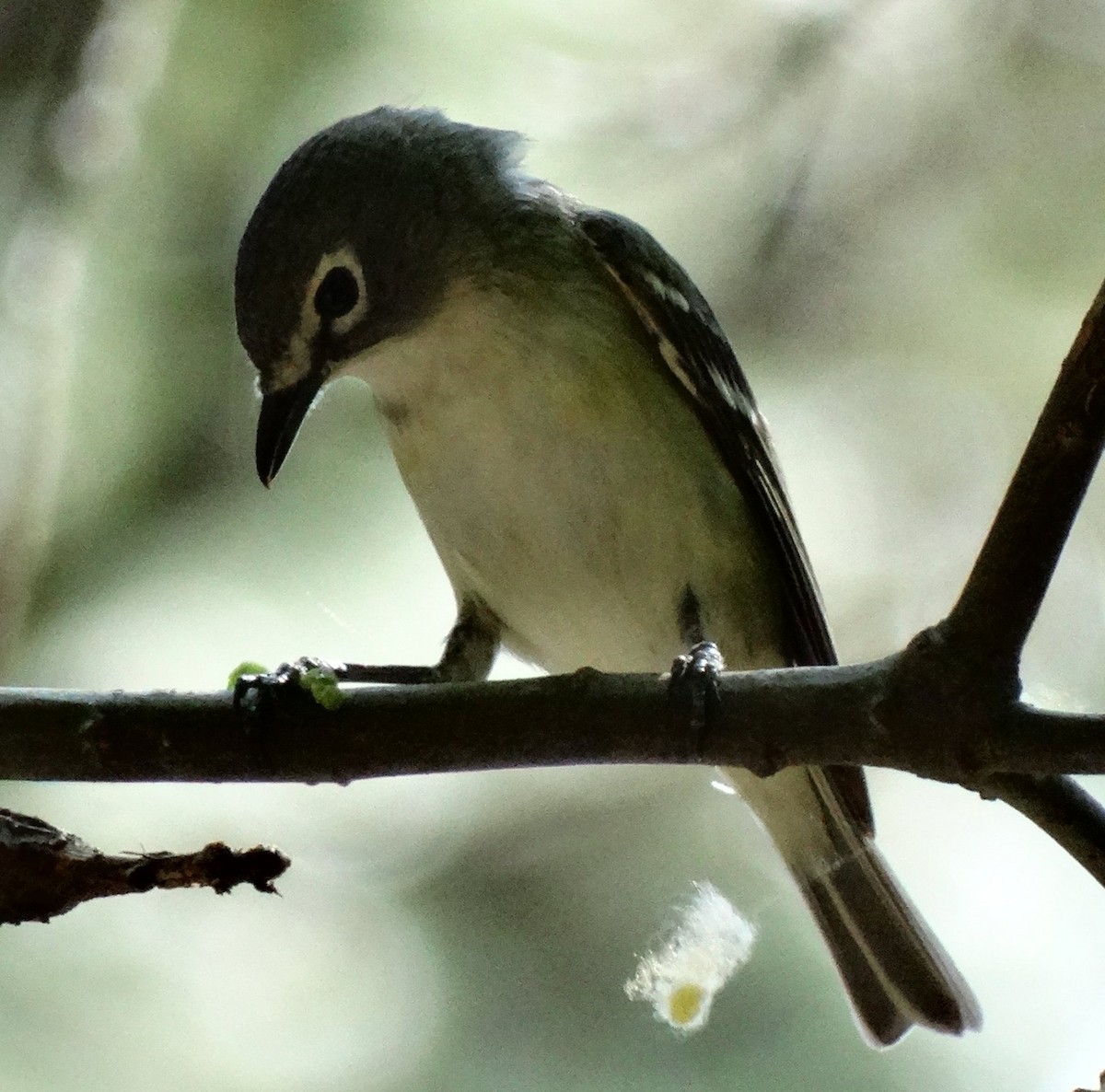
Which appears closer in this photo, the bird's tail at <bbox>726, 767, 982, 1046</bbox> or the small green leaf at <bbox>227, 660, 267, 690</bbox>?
the small green leaf at <bbox>227, 660, 267, 690</bbox>

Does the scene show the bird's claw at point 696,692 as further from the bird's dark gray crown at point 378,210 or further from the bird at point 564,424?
the bird's dark gray crown at point 378,210

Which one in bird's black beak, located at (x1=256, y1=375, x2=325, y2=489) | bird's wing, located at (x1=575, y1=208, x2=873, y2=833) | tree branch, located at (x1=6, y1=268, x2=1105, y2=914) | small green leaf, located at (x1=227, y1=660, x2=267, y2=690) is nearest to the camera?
tree branch, located at (x1=6, y1=268, x2=1105, y2=914)

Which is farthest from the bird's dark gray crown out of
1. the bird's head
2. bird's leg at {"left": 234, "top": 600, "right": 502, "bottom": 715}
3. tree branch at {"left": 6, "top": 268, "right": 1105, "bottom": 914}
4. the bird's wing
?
tree branch at {"left": 6, "top": 268, "right": 1105, "bottom": 914}

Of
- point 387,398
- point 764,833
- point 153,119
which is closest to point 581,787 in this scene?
point 764,833

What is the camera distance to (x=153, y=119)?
1.38m

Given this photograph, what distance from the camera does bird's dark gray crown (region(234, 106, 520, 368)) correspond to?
1208mm

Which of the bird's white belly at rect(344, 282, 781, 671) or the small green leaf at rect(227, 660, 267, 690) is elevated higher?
the bird's white belly at rect(344, 282, 781, 671)

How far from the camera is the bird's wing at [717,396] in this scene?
1.28m

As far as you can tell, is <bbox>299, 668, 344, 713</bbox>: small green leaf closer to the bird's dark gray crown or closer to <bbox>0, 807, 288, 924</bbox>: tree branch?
<bbox>0, 807, 288, 924</bbox>: tree branch

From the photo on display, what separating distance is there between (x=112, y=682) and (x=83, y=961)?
0.26 metres

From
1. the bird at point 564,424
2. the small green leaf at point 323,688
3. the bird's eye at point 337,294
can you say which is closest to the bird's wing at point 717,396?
the bird at point 564,424

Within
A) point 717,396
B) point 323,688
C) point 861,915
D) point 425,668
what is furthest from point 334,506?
point 861,915

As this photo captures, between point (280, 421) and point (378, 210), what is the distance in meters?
0.27

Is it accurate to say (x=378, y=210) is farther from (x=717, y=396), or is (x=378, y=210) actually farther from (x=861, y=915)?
(x=861, y=915)
